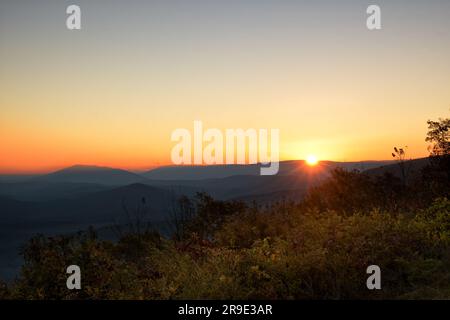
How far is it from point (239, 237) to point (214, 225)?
3.74m

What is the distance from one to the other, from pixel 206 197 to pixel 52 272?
9.19 m

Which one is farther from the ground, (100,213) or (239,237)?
(239,237)

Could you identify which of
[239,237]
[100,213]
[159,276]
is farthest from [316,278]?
[100,213]

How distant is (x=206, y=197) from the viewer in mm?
17109

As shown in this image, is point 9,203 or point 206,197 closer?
point 206,197

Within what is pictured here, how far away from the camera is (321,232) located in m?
9.83
